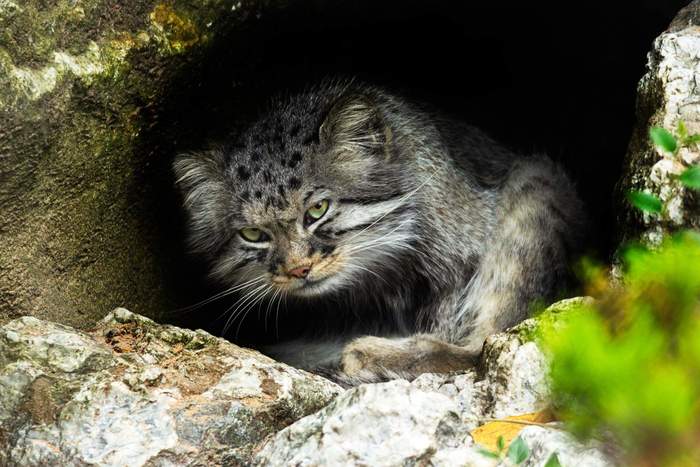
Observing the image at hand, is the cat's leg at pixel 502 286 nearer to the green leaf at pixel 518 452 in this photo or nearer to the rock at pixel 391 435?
the rock at pixel 391 435

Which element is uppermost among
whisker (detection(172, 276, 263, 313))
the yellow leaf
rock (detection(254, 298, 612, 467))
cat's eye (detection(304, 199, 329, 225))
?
cat's eye (detection(304, 199, 329, 225))

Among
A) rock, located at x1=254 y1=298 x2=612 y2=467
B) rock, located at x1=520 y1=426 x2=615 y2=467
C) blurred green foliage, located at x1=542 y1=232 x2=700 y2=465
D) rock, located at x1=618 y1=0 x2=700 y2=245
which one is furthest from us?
rock, located at x1=618 y1=0 x2=700 y2=245

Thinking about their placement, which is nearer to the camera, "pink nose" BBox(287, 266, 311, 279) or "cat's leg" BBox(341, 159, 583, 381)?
"cat's leg" BBox(341, 159, 583, 381)

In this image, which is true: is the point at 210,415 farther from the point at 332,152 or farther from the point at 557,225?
the point at 557,225

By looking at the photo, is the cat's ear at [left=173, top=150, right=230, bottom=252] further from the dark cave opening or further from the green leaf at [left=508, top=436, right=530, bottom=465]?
the green leaf at [left=508, top=436, right=530, bottom=465]

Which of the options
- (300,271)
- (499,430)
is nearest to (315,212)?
(300,271)

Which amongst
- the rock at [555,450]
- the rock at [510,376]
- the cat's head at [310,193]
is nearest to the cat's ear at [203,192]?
the cat's head at [310,193]

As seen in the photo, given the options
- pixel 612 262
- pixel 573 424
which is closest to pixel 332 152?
pixel 612 262

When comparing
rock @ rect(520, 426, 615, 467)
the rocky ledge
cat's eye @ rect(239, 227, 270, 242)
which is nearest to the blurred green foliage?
rock @ rect(520, 426, 615, 467)
